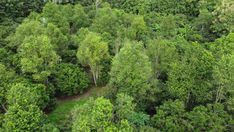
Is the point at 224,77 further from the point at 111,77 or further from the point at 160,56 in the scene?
the point at 111,77

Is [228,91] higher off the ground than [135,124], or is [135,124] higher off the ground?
[228,91]

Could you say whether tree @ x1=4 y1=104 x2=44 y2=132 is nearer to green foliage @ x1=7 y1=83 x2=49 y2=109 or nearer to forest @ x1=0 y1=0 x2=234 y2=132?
forest @ x1=0 y1=0 x2=234 y2=132

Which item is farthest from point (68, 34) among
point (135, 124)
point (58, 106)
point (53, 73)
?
point (135, 124)

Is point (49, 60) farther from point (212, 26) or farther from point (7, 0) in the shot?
point (212, 26)

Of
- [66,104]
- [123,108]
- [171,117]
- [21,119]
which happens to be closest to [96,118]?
[123,108]

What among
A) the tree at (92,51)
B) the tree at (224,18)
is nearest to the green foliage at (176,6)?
the tree at (224,18)
